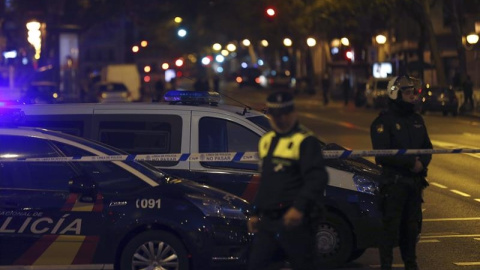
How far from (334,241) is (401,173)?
59.1 inches

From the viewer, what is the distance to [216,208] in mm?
8227

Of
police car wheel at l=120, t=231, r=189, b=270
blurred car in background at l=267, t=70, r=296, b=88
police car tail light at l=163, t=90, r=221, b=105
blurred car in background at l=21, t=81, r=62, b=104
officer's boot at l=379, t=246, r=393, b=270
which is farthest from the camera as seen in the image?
blurred car in background at l=267, t=70, r=296, b=88

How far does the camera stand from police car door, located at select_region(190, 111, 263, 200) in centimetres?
972

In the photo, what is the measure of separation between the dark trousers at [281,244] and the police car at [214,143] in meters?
2.90

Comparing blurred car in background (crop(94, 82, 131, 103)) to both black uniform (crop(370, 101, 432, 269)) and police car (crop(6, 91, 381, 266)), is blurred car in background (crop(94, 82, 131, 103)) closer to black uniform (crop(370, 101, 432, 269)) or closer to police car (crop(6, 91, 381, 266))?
police car (crop(6, 91, 381, 266))

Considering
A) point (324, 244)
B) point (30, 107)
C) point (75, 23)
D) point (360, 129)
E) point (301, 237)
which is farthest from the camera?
point (75, 23)

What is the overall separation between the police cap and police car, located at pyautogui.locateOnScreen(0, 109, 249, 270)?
1.93 metres

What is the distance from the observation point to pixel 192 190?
27.7 feet

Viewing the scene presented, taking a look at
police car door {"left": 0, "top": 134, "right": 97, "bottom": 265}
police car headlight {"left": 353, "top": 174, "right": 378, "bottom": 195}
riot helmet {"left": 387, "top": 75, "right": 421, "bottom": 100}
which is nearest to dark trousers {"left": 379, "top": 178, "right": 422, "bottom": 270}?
riot helmet {"left": 387, "top": 75, "right": 421, "bottom": 100}

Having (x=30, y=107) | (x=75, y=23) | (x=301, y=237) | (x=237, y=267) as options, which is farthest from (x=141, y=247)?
(x=75, y=23)

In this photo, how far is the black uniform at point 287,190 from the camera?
20.9ft

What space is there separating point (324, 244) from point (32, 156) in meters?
2.96

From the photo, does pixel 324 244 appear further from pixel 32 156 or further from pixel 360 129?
pixel 360 129

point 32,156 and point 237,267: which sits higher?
point 32,156
